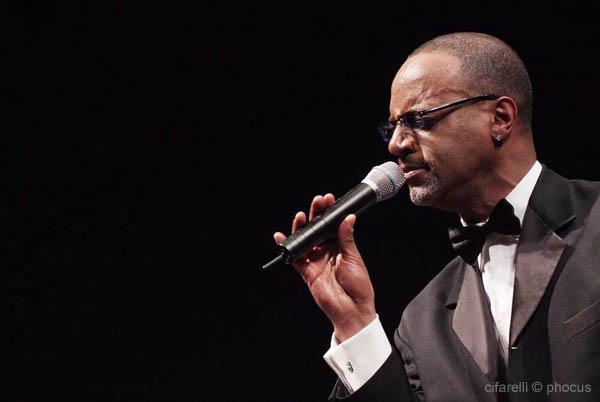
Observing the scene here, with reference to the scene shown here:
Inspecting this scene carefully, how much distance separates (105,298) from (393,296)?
1.15 metres

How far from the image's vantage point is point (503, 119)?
1853 millimetres

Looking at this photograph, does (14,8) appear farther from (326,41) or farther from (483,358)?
(483,358)

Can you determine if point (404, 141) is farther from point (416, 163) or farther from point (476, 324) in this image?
point (476, 324)

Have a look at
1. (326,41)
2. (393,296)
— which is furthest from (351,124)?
(393,296)

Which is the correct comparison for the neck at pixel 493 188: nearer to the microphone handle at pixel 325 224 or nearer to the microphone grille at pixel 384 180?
the microphone grille at pixel 384 180

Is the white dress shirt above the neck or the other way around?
the other way around

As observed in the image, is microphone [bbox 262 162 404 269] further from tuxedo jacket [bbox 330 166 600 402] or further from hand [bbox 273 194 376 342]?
tuxedo jacket [bbox 330 166 600 402]

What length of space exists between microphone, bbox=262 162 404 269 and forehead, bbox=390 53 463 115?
8.6 inches

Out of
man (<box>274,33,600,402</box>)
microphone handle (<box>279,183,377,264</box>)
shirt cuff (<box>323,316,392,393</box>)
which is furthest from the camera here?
shirt cuff (<box>323,316,392,393</box>)

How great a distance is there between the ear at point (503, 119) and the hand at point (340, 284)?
467 millimetres

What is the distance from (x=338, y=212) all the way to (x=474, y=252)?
49 centimetres

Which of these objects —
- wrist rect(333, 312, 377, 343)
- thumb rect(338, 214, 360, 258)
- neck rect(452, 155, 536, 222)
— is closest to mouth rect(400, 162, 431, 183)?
neck rect(452, 155, 536, 222)

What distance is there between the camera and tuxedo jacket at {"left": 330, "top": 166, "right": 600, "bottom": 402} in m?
1.54

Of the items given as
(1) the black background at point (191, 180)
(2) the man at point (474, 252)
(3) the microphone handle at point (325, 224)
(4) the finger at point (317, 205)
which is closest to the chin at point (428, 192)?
(2) the man at point (474, 252)
